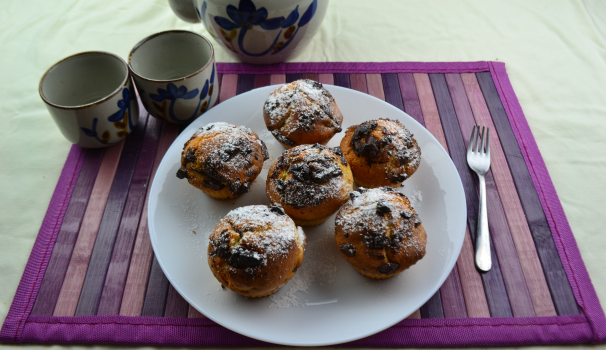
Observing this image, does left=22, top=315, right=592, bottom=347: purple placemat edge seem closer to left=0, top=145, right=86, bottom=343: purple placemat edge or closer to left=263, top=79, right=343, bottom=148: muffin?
left=0, top=145, right=86, bottom=343: purple placemat edge

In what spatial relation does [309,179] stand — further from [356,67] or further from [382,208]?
[356,67]

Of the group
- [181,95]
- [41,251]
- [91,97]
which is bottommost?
[41,251]

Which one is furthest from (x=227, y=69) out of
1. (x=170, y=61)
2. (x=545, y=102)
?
(x=545, y=102)

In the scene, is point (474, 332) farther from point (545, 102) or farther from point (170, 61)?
point (170, 61)

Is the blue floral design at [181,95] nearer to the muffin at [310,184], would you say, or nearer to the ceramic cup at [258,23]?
the ceramic cup at [258,23]

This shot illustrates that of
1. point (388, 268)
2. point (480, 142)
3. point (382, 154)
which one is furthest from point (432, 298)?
point (480, 142)

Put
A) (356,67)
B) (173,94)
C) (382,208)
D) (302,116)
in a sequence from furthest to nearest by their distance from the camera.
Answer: (356,67) < (173,94) < (302,116) < (382,208)
